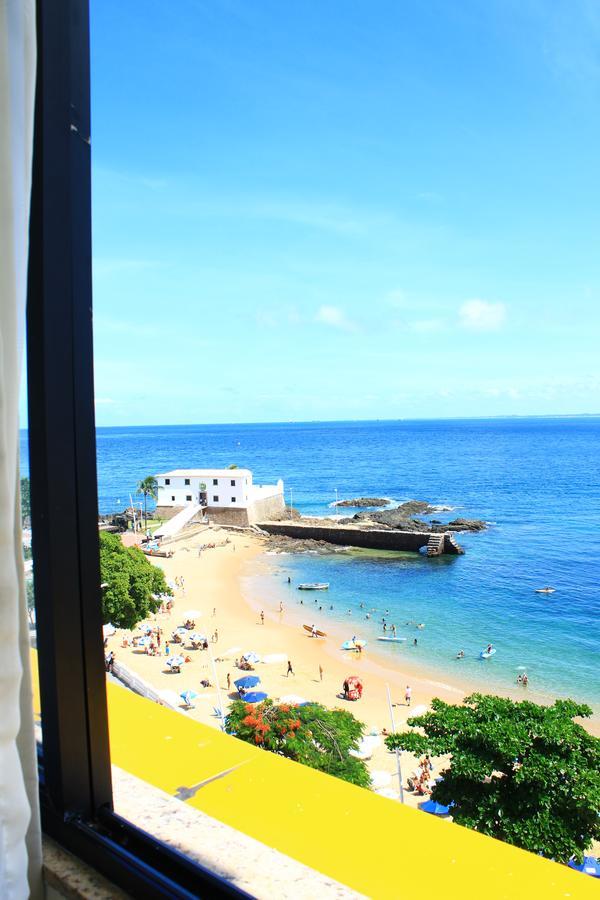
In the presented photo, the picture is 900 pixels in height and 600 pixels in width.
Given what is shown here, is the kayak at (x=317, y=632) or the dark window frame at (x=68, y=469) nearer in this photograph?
the dark window frame at (x=68, y=469)

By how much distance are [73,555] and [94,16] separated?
88 centimetres

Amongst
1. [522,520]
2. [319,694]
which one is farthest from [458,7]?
[522,520]

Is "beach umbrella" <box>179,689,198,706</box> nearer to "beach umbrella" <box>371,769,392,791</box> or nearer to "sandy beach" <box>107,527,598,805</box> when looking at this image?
"sandy beach" <box>107,527,598,805</box>

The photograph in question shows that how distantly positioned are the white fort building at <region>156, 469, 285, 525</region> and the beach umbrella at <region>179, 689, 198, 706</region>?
17.3m

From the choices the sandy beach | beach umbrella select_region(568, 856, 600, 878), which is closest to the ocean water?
the sandy beach

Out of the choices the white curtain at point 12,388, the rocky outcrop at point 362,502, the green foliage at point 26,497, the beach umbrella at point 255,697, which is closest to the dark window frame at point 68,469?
the green foliage at point 26,497

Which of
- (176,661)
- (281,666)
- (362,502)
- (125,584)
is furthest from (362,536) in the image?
(125,584)

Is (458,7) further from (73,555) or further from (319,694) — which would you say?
(319,694)

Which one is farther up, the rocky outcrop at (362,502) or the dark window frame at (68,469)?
the dark window frame at (68,469)

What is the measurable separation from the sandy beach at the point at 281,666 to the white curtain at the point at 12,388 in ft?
25.1

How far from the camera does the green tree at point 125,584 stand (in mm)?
9461

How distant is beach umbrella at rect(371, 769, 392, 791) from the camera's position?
24.6ft

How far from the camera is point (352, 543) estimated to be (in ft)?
83.5

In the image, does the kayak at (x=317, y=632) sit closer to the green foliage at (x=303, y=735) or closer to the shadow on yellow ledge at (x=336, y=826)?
the green foliage at (x=303, y=735)
